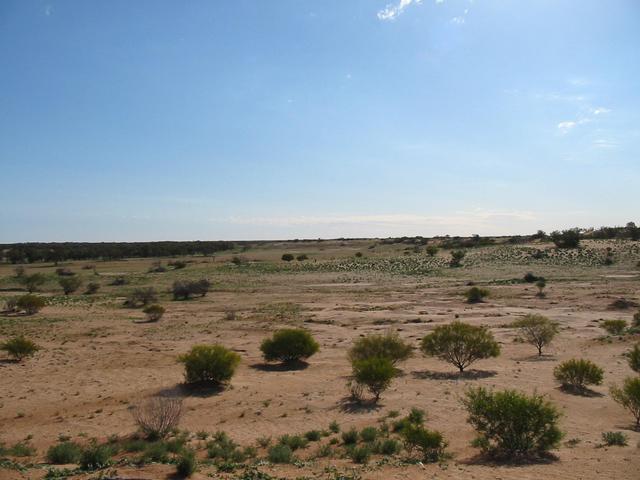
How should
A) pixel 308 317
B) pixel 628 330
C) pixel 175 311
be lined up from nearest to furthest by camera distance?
1. pixel 628 330
2. pixel 308 317
3. pixel 175 311

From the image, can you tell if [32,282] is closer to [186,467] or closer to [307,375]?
[307,375]

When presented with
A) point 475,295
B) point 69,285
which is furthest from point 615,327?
point 69,285

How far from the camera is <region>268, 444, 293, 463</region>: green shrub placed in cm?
1023

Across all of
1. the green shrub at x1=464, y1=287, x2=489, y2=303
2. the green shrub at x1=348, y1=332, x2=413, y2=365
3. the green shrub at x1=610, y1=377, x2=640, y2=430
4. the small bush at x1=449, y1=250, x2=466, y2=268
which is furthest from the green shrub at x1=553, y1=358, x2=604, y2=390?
the small bush at x1=449, y1=250, x2=466, y2=268

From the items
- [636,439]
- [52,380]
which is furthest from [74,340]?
[636,439]

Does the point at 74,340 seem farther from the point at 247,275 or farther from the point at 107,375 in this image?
the point at 247,275

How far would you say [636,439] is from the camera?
11.3 metres

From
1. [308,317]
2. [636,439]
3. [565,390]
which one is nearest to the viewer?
[636,439]

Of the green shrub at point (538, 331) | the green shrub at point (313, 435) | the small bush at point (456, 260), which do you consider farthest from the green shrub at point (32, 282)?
the green shrub at point (313, 435)

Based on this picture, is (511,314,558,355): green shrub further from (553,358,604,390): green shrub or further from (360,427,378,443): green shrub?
(360,427,378,443): green shrub

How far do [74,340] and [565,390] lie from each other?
23.2 metres

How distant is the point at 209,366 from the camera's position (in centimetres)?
1739

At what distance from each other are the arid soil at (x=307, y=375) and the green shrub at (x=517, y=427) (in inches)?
17.1

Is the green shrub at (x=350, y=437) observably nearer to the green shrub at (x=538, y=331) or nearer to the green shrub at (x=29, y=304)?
the green shrub at (x=538, y=331)
